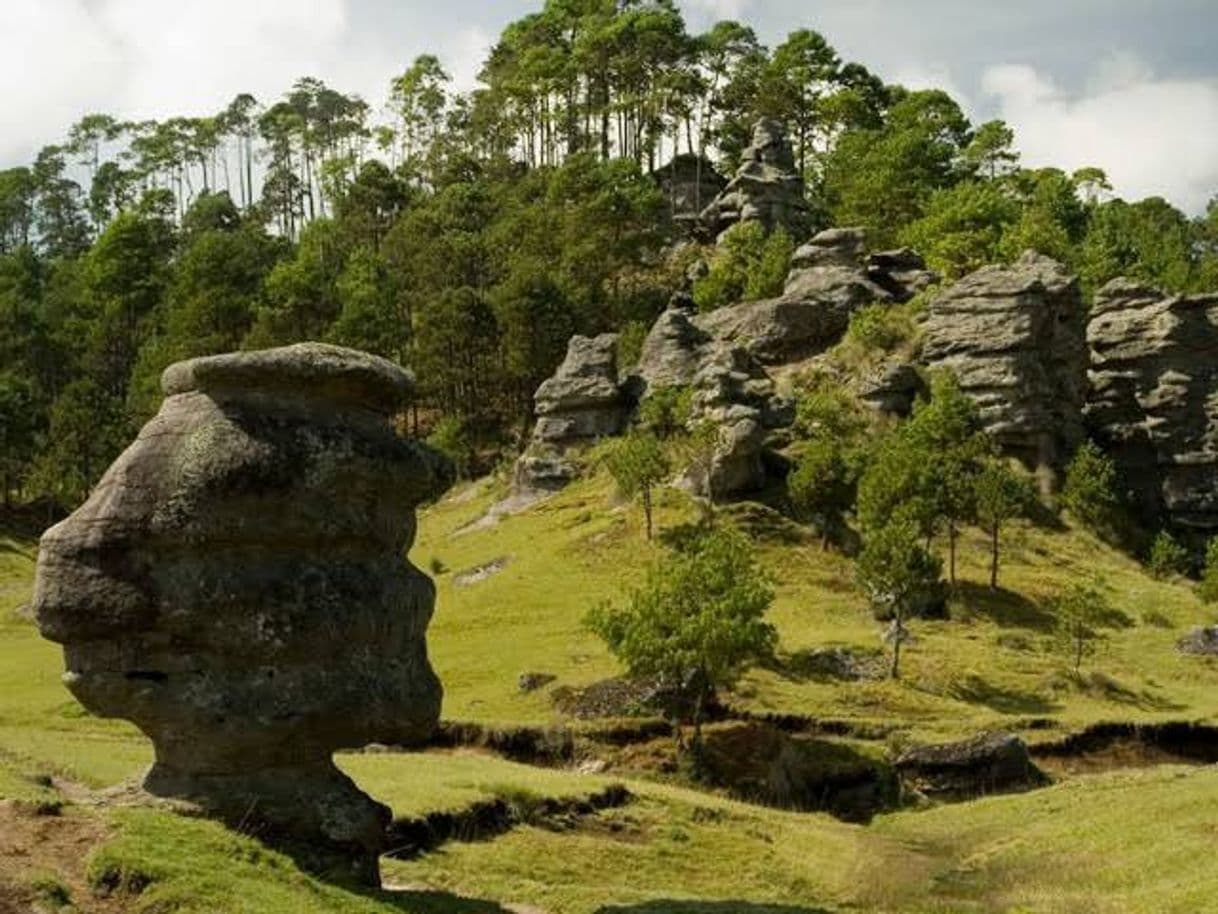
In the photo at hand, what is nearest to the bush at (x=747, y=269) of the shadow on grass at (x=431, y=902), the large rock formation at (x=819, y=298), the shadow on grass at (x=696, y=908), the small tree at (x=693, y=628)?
the large rock formation at (x=819, y=298)

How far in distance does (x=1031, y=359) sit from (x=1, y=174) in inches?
5556

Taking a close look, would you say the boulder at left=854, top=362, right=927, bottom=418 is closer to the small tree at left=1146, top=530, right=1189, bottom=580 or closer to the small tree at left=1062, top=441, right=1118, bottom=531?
the small tree at left=1062, top=441, right=1118, bottom=531

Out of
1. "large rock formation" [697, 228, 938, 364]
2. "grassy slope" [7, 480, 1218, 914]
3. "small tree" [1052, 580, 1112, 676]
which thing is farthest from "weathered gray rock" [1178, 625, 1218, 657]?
"large rock formation" [697, 228, 938, 364]

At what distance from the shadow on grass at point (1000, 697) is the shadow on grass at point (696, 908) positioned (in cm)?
3061

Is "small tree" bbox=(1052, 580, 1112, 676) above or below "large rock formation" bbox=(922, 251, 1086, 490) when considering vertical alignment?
below

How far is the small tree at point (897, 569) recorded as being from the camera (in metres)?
61.4

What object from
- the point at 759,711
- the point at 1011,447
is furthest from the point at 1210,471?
the point at 759,711

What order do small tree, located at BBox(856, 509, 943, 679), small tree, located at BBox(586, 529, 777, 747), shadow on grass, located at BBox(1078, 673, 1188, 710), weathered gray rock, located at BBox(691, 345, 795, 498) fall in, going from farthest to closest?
weathered gray rock, located at BBox(691, 345, 795, 498) → small tree, located at BBox(856, 509, 943, 679) → shadow on grass, located at BBox(1078, 673, 1188, 710) → small tree, located at BBox(586, 529, 777, 747)

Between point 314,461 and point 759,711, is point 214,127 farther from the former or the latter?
point 314,461

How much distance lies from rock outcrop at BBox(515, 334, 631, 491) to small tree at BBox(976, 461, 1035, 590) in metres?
27.4

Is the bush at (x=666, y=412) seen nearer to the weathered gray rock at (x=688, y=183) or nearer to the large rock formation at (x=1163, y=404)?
the large rock formation at (x=1163, y=404)

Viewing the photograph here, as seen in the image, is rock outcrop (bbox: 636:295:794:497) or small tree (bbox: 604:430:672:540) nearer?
small tree (bbox: 604:430:672:540)

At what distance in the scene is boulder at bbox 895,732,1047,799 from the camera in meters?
47.1

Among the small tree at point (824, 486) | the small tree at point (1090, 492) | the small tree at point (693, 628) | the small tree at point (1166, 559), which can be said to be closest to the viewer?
the small tree at point (693, 628)
